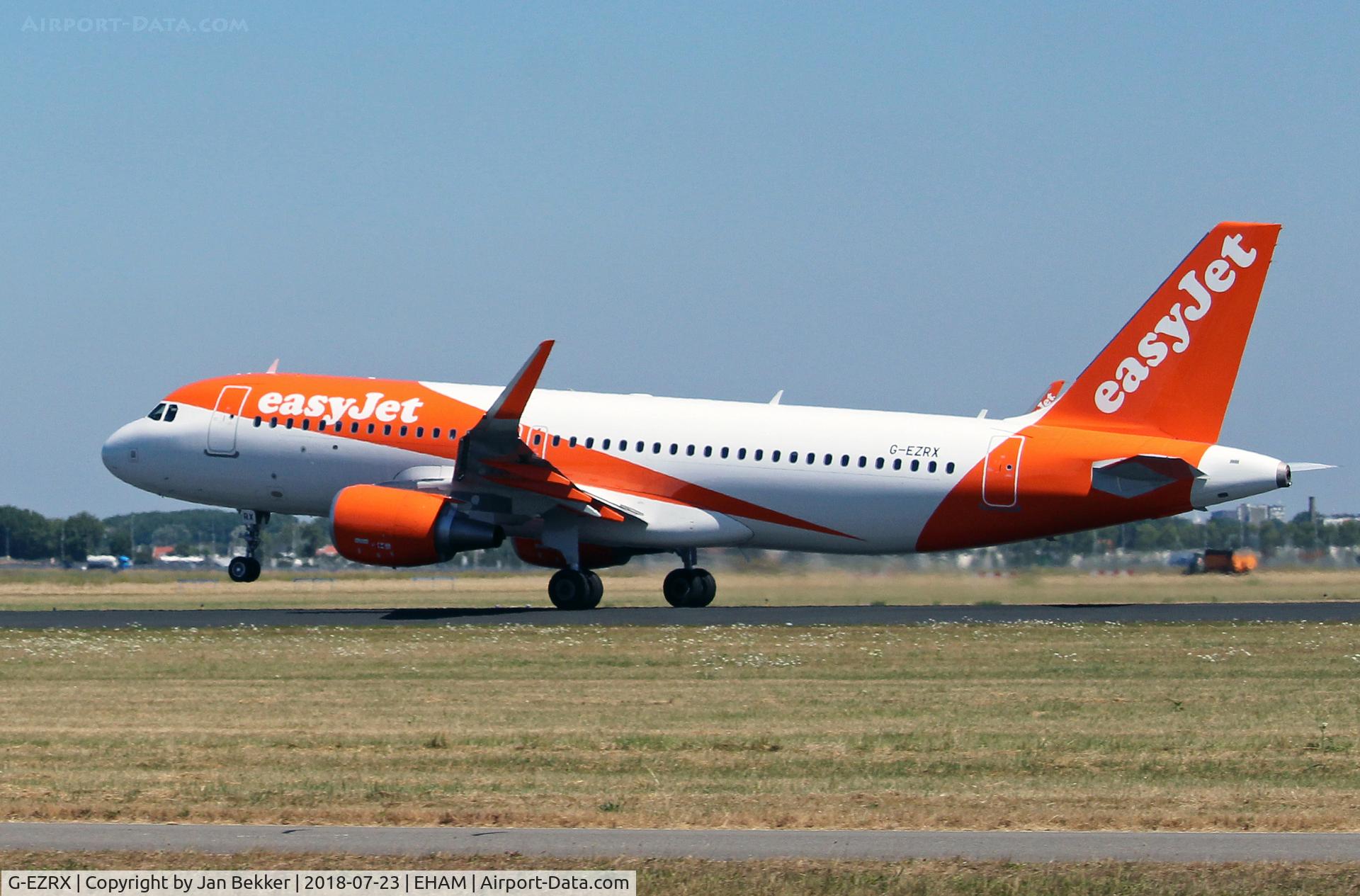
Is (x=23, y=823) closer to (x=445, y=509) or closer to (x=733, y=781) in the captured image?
(x=733, y=781)

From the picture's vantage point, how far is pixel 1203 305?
36.7m

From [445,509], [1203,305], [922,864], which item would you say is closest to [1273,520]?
[1203,305]

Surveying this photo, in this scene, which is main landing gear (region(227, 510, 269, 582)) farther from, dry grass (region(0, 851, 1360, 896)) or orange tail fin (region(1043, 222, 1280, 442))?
dry grass (region(0, 851, 1360, 896))

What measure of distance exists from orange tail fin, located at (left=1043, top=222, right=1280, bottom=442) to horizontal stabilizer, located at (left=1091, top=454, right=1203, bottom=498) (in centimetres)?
114

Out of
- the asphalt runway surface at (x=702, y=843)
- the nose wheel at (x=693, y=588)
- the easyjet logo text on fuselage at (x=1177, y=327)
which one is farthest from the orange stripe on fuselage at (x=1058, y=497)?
the asphalt runway surface at (x=702, y=843)

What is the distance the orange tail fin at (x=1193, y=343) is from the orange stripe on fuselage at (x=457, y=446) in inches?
262

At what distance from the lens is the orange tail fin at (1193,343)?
36.6 metres

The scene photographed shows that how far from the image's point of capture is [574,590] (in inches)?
1517

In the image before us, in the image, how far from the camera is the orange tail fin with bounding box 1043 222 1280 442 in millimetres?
36625

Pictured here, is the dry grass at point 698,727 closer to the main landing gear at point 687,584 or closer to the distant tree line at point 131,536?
the main landing gear at point 687,584

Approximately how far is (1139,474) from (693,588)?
1044 centimetres

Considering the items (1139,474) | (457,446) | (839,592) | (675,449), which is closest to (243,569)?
(457,446)

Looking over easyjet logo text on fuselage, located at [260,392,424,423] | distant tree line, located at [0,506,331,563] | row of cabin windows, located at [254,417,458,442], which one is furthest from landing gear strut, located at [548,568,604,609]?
distant tree line, located at [0,506,331,563]

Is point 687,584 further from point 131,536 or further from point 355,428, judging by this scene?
point 131,536
